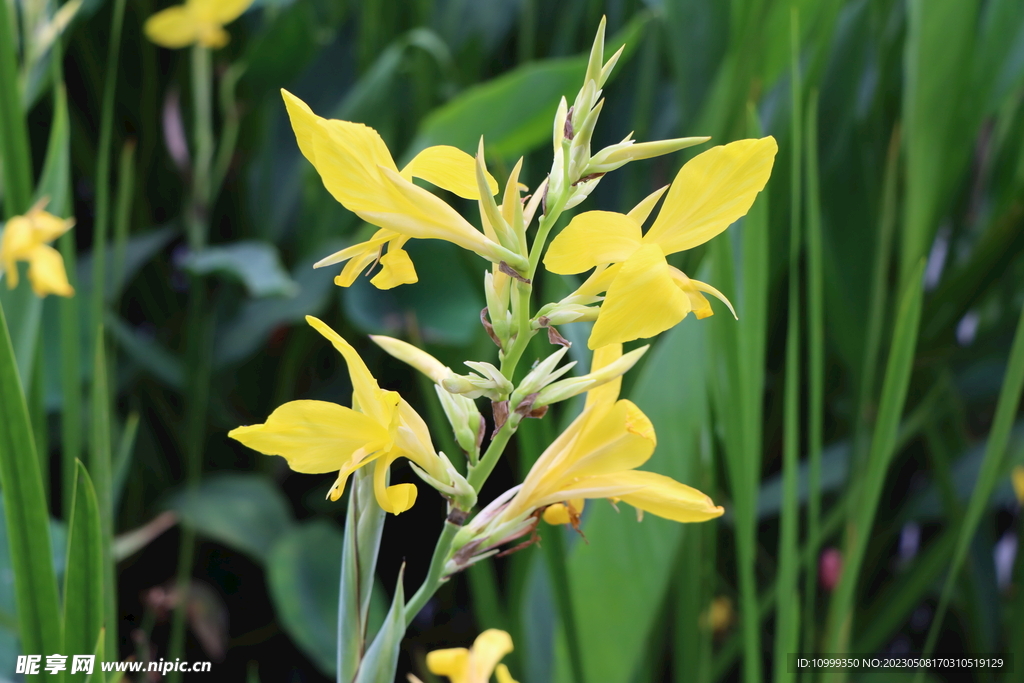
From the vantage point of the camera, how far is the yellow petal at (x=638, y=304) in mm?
164

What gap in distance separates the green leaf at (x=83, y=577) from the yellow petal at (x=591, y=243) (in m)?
0.14

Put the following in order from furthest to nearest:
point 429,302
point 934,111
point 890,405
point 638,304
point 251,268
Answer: point 429,302
point 251,268
point 934,111
point 890,405
point 638,304

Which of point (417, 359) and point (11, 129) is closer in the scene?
point (417, 359)

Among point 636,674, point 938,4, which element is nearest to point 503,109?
point 938,4

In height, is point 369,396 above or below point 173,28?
below

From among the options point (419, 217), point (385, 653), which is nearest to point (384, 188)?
point (419, 217)

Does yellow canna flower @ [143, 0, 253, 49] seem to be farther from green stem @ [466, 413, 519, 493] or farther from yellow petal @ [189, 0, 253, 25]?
green stem @ [466, 413, 519, 493]

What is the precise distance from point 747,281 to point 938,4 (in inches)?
12.1

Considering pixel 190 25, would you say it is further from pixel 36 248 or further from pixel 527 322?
pixel 527 322

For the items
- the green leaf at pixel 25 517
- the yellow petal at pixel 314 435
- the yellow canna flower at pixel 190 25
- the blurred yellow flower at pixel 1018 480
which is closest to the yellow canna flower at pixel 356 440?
the yellow petal at pixel 314 435

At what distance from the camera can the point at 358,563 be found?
20 cm

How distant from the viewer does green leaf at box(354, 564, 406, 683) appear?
19 cm

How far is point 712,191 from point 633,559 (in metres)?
0.25

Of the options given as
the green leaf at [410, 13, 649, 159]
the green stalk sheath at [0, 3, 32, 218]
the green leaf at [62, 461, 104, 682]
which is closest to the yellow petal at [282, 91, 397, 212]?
the green leaf at [62, 461, 104, 682]
